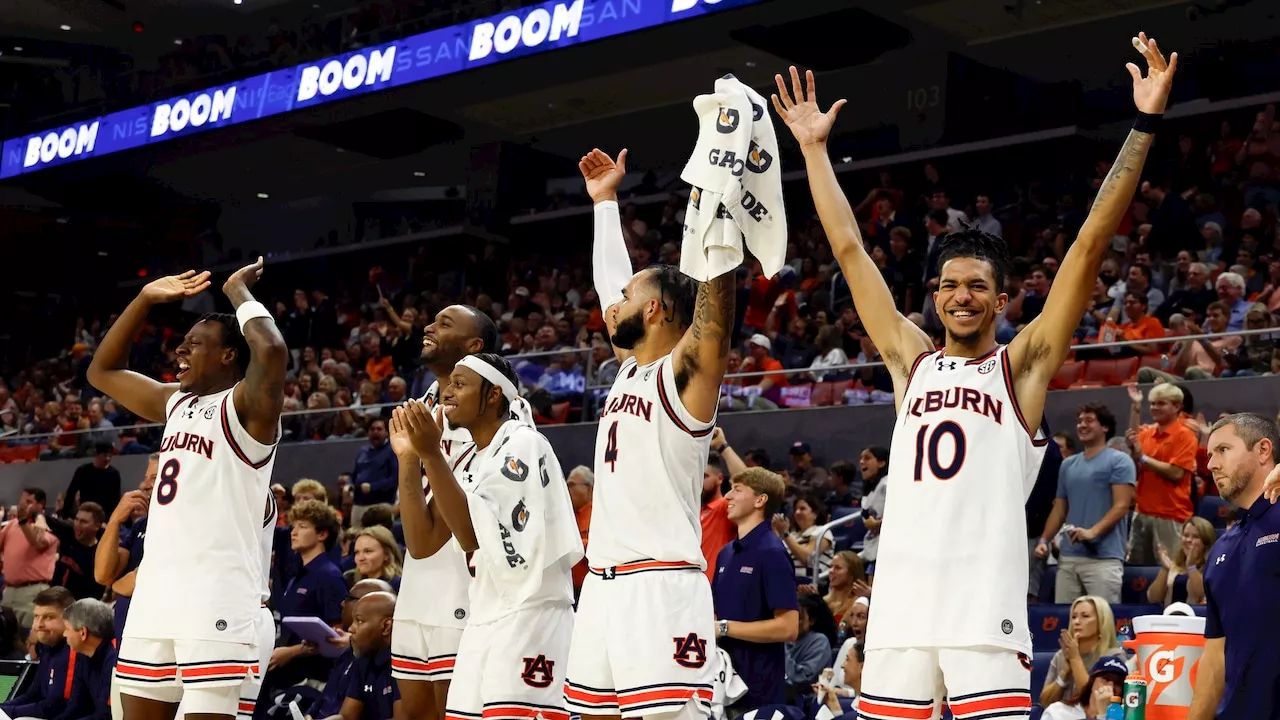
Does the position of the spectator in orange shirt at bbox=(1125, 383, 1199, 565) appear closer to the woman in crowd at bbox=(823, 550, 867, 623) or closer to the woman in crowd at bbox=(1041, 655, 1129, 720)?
the woman in crowd at bbox=(823, 550, 867, 623)

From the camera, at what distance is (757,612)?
263 inches

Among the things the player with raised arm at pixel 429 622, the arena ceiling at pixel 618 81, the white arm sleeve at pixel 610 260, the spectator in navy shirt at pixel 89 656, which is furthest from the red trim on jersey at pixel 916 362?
the arena ceiling at pixel 618 81

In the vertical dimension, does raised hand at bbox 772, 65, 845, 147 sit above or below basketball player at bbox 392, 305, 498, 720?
above

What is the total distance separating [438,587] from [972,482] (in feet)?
8.42

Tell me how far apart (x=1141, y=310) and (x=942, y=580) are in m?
9.16

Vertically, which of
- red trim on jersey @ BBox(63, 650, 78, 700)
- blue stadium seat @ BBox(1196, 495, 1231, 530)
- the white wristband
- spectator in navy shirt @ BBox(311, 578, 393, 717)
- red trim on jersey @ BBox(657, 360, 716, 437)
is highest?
the white wristband

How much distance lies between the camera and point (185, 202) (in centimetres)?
2538

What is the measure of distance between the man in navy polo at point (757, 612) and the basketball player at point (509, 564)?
1555 mm

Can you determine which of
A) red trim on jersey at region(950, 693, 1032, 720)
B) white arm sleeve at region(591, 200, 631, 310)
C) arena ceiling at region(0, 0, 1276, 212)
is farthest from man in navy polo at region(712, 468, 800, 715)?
arena ceiling at region(0, 0, 1276, 212)

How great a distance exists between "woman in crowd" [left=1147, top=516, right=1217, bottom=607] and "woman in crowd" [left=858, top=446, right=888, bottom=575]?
173 cm

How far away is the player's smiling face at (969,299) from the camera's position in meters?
4.05

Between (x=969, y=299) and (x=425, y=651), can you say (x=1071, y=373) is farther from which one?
(x=969, y=299)

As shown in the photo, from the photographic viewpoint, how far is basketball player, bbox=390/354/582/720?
16.6ft

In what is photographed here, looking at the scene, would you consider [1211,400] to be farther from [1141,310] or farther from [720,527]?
[720,527]
